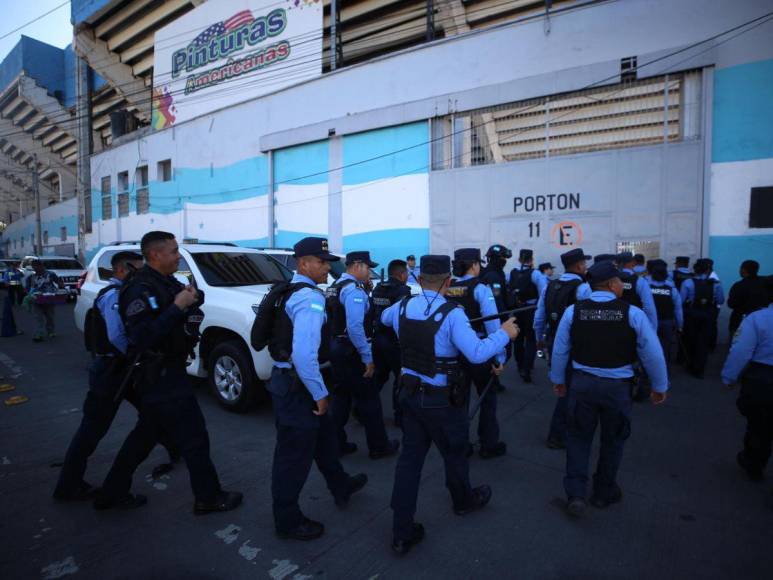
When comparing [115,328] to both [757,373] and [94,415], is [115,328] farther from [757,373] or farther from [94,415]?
[757,373]

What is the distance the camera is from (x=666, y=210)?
9812 millimetres

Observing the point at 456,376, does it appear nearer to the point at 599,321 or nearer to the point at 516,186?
the point at 599,321

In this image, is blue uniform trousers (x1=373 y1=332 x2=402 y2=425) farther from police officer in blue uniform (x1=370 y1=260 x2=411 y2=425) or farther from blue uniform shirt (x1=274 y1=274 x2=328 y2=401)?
blue uniform shirt (x1=274 y1=274 x2=328 y2=401)

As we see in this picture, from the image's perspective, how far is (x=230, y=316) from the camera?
515 cm

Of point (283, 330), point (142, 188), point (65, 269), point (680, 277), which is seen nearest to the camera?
point (283, 330)

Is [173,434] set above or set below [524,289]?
below

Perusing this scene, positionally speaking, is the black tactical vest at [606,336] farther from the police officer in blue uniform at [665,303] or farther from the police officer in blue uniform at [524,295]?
the police officer in blue uniform at [665,303]

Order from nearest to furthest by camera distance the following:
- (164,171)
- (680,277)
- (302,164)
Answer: (680,277) → (302,164) → (164,171)

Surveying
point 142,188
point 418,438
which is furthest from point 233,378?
point 142,188

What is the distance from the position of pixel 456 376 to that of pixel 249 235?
617 inches

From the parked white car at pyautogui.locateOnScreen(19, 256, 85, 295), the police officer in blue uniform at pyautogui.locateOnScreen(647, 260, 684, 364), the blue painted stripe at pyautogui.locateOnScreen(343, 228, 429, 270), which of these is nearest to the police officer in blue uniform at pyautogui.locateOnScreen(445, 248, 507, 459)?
the police officer in blue uniform at pyautogui.locateOnScreen(647, 260, 684, 364)

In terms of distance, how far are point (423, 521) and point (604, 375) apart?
5.22 ft

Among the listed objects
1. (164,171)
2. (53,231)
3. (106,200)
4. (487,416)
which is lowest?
(487,416)

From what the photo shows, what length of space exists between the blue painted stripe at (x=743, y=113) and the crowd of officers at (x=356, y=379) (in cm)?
737
